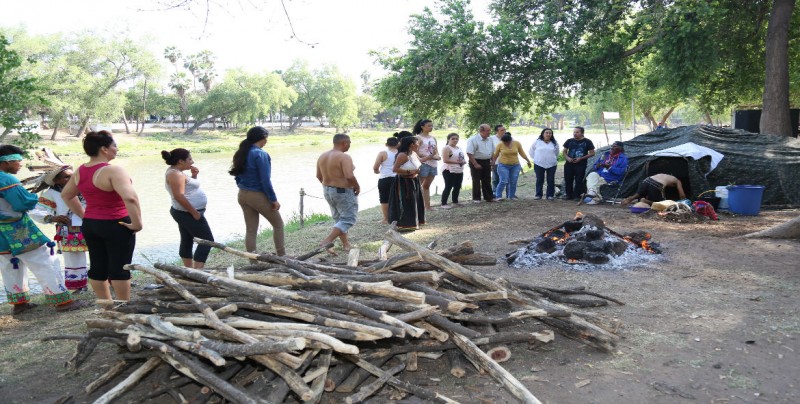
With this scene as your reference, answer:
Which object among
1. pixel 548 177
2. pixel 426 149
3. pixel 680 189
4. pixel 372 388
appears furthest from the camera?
pixel 548 177

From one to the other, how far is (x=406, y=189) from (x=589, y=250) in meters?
3.12

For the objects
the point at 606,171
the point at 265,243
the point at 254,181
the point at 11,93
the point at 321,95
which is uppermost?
the point at 321,95

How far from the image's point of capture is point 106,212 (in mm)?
4594

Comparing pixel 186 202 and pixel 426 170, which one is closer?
pixel 186 202

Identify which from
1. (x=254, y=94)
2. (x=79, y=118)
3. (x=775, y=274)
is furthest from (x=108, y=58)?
(x=775, y=274)

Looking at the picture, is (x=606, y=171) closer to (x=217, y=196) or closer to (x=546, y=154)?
(x=546, y=154)

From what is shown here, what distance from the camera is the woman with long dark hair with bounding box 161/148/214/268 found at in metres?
5.66

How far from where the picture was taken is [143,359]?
12.5 feet

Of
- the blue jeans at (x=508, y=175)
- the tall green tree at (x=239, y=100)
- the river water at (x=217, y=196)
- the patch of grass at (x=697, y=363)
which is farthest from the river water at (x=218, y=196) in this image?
the tall green tree at (x=239, y=100)

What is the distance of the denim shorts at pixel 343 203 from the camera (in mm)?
7274

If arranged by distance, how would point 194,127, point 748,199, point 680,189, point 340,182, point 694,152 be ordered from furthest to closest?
point 194,127 → point 694,152 → point 680,189 → point 748,199 → point 340,182

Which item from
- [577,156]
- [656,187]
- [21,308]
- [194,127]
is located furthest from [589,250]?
[194,127]

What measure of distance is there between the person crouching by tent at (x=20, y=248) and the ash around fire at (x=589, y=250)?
190 inches

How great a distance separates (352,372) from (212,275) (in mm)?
1232
